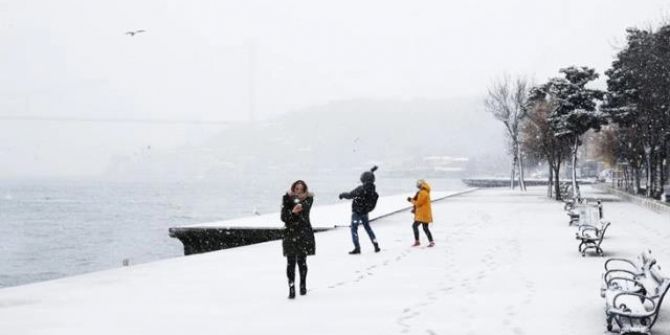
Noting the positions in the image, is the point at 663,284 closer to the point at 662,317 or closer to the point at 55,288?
the point at 662,317

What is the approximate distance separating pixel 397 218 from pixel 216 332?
22402mm

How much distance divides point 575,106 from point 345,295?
41628mm

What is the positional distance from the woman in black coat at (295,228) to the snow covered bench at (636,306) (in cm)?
414

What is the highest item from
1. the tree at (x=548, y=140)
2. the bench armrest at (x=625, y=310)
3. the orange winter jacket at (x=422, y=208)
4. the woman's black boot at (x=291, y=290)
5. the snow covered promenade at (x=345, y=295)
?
the tree at (x=548, y=140)

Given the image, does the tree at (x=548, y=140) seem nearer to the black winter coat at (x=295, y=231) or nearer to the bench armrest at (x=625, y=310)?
the black winter coat at (x=295, y=231)

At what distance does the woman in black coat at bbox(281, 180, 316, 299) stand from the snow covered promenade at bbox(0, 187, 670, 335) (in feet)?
1.82

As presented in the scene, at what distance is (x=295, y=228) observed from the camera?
10969 mm

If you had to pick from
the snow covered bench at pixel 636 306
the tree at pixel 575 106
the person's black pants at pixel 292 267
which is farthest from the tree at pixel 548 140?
the snow covered bench at pixel 636 306

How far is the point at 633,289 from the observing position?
31.1ft

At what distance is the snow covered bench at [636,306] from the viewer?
786cm

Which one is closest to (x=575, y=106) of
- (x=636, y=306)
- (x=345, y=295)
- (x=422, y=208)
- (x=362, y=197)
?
(x=422, y=208)

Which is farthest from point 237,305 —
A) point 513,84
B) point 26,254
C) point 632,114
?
point 513,84

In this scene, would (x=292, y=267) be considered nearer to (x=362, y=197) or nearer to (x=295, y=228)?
(x=295, y=228)

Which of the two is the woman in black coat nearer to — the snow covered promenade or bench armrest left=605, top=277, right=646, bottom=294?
the snow covered promenade
